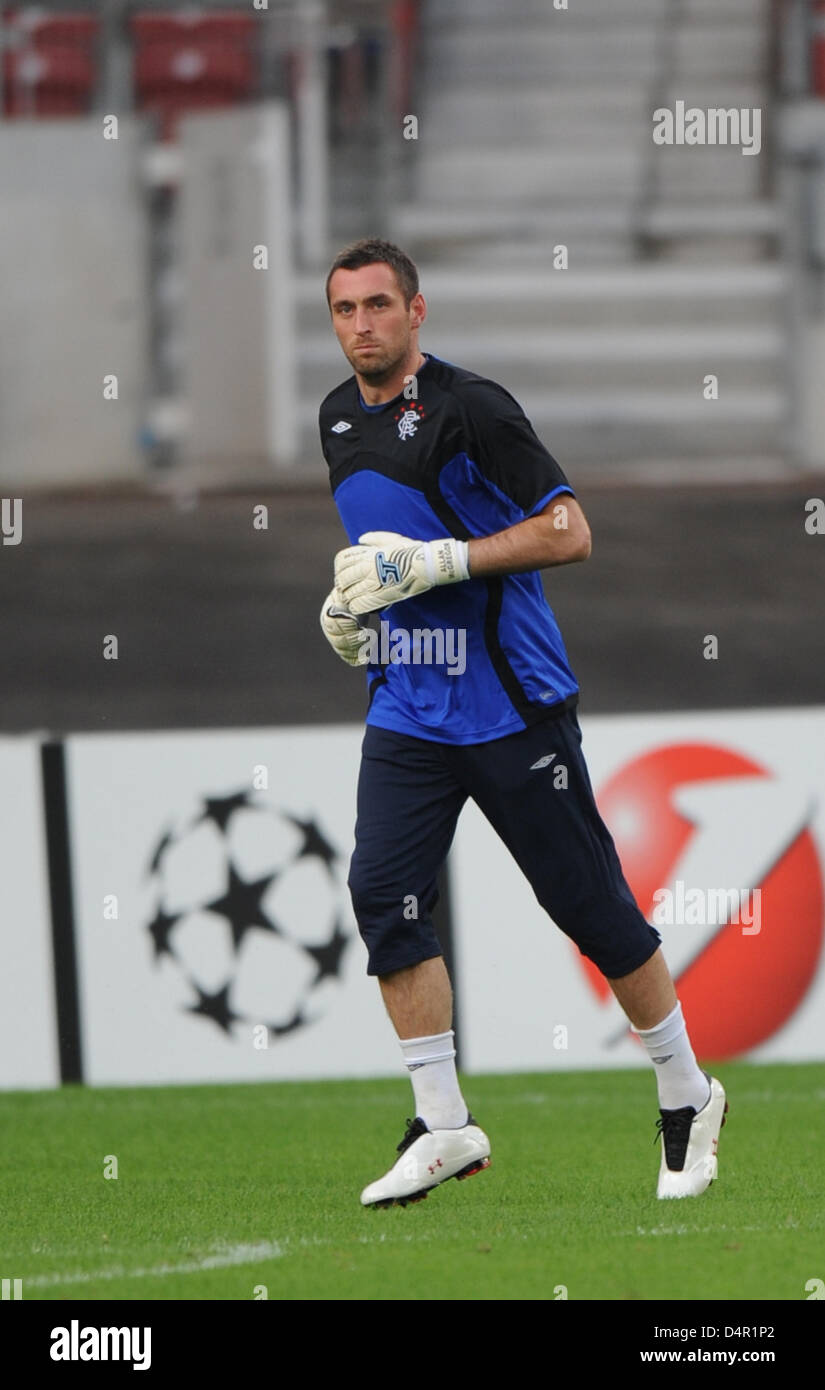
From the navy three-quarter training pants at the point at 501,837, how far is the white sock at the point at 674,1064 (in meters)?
0.16

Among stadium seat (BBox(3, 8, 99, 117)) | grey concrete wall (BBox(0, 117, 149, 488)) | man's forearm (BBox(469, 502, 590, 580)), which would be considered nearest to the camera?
man's forearm (BBox(469, 502, 590, 580))

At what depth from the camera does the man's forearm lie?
4715 mm

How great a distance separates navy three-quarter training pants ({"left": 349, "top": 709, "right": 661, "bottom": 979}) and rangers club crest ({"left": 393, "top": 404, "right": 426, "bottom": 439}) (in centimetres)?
63

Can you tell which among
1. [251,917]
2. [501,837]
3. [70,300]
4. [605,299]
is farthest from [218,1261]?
[605,299]

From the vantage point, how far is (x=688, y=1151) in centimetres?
491

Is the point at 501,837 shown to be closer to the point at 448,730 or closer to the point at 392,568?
the point at 448,730

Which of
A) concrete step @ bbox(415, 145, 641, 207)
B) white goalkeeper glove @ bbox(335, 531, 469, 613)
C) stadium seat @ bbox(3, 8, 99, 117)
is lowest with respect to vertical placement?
white goalkeeper glove @ bbox(335, 531, 469, 613)

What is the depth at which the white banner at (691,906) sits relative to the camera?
765 cm

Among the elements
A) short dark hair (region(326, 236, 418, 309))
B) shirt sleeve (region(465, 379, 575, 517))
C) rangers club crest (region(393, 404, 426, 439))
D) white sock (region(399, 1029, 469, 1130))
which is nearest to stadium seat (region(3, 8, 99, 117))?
short dark hair (region(326, 236, 418, 309))

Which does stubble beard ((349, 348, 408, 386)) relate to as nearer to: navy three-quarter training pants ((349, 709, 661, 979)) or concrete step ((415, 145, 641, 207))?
navy three-quarter training pants ((349, 709, 661, 979))

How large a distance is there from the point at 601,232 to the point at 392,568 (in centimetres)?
1233

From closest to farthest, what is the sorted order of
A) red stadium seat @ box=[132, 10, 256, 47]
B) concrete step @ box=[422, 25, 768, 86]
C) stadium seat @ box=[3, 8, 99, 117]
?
stadium seat @ box=[3, 8, 99, 117], red stadium seat @ box=[132, 10, 256, 47], concrete step @ box=[422, 25, 768, 86]
